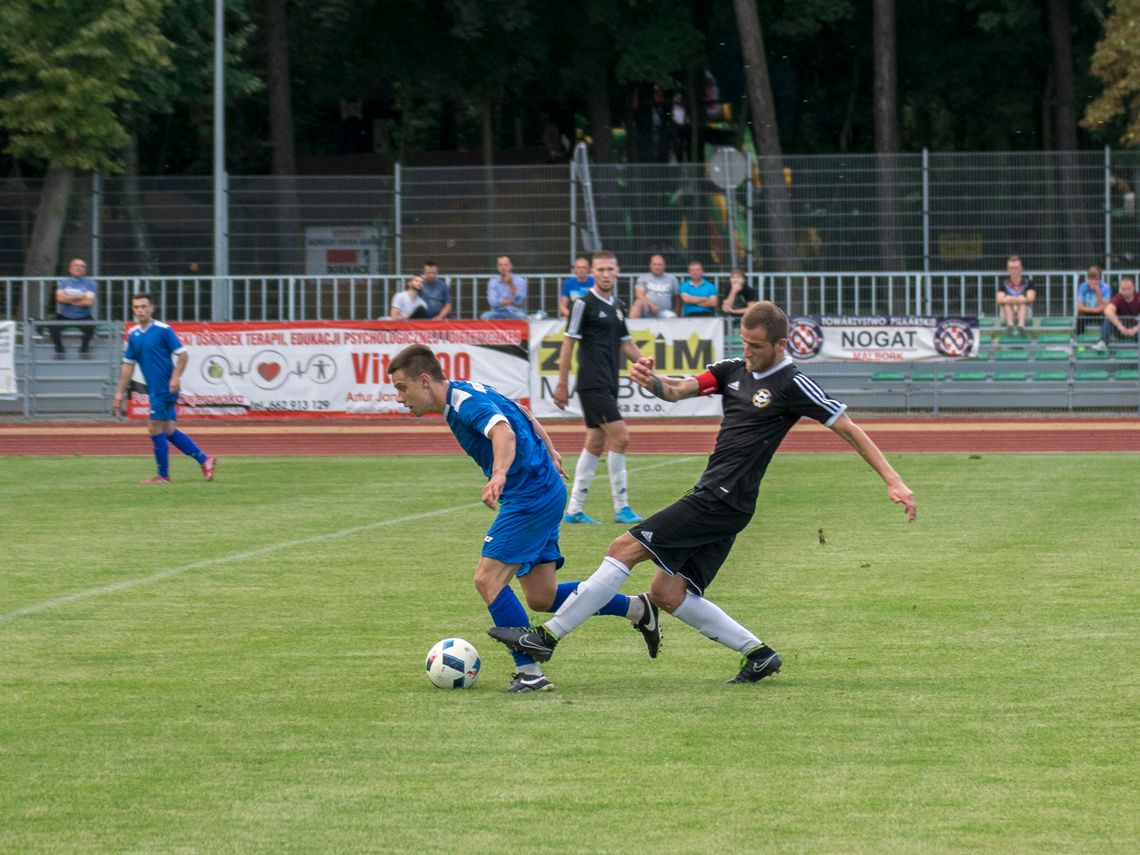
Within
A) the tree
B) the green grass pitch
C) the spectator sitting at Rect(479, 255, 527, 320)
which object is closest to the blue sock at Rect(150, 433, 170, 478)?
the green grass pitch

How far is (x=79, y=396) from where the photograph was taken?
26.1 m

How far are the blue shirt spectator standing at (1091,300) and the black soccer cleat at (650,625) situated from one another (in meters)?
19.5

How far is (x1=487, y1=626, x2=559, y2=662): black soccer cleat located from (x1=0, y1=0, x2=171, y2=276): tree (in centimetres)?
2581

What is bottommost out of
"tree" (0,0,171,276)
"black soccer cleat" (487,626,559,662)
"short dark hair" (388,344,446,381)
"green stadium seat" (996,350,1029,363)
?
"black soccer cleat" (487,626,559,662)

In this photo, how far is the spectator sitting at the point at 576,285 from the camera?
2431 centimetres

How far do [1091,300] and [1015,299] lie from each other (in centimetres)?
110

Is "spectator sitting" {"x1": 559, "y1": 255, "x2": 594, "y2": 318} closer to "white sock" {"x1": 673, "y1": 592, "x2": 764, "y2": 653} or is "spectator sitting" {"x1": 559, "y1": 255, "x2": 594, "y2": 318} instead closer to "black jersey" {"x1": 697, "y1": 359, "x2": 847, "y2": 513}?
"black jersey" {"x1": 697, "y1": 359, "x2": 847, "y2": 513}

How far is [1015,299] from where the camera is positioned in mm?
26156

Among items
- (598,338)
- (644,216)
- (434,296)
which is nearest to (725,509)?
(598,338)

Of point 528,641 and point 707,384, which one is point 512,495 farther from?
point 707,384

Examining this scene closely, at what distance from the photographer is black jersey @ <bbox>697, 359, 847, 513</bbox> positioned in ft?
24.5

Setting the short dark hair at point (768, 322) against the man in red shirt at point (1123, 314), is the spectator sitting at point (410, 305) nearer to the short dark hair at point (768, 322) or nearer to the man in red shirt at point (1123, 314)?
the man in red shirt at point (1123, 314)

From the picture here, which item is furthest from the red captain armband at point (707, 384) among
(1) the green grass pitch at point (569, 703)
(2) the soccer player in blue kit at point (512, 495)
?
(1) the green grass pitch at point (569, 703)

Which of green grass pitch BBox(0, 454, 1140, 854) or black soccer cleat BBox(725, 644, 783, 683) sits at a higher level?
black soccer cleat BBox(725, 644, 783, 683)
